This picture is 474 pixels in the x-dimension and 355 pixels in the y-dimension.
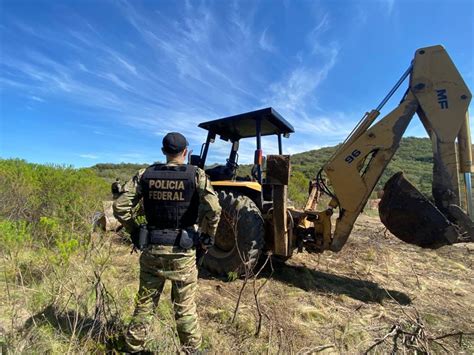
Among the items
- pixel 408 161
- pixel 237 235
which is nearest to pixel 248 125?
pixel 237 235

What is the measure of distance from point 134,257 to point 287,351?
3258 mm

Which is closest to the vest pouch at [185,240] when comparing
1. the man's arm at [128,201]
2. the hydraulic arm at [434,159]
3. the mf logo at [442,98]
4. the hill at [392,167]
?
the man's arm at [128,201]

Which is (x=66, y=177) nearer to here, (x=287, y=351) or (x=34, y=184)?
(x=34, y=184)

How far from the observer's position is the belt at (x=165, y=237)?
8.30 feet

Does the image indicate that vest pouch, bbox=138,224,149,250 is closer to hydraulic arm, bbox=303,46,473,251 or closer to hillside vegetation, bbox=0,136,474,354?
hillside vegetation, bbox=0,136,474,354

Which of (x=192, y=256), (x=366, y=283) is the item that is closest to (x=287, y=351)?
(x=192, y=256)

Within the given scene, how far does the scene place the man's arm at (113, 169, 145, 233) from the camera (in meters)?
2.58

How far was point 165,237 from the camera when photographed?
253 centimetres

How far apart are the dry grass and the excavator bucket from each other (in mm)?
775

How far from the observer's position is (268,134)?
564cm

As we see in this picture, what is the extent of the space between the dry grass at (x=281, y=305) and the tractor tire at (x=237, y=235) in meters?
0.25

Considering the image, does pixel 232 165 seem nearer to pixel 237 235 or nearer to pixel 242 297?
pixel 237 235

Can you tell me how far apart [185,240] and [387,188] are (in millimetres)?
2734

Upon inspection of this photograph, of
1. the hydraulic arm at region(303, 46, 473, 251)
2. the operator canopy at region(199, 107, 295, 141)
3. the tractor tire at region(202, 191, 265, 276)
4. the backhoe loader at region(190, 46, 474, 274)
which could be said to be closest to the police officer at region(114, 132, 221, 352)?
the backhoe loader at region(190, 46, 474, 274)
